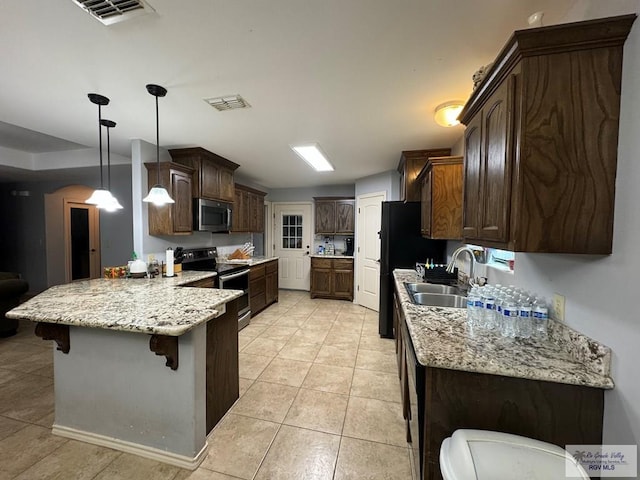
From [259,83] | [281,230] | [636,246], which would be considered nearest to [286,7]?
[259,83]

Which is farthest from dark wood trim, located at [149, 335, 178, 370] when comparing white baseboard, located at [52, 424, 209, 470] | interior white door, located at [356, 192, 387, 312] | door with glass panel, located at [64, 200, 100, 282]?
door with glass panel, located at [64, 200, 100, 282]

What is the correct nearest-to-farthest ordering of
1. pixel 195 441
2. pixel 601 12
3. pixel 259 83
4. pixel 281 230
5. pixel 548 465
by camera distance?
pixel 548 465 < pixel 601 12 < pixel 195 441 < pixel 259 83 < pixel 281 230

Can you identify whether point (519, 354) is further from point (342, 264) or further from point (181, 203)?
point (342, 264)

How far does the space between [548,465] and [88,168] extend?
5715 millimetres

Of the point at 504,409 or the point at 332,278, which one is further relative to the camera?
the point at 332,278

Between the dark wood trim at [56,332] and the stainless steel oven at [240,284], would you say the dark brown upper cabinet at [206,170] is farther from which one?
the dark wood trim at [56,332]

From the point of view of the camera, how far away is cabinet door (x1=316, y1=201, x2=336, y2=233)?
5.78 metres

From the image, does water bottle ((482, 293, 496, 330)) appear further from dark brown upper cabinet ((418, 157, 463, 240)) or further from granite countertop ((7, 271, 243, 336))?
granite countertop ((7, 271, 243, 336))

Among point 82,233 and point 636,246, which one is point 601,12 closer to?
point 636,246

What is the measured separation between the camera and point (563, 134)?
1.03 m

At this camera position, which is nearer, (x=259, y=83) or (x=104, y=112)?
(x=259, y=83)

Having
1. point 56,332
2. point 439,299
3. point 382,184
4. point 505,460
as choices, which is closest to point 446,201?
point 439,299

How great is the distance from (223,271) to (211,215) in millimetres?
836

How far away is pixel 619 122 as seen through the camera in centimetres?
99
